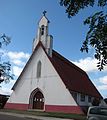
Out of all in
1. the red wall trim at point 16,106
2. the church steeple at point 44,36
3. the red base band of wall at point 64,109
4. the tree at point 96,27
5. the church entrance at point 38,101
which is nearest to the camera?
the tree at point 96,27

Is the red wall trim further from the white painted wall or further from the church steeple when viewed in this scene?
the church steeple

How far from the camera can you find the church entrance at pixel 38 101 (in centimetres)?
4109

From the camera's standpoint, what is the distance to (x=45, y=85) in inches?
1596

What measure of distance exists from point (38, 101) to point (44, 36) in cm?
979

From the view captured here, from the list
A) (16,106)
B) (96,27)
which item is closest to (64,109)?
(16,106)

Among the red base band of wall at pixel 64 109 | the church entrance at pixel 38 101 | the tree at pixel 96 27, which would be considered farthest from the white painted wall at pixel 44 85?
the tree at pixel 96 27

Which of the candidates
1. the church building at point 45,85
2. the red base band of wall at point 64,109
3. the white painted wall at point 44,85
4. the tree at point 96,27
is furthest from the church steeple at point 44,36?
the tree at point 96,27

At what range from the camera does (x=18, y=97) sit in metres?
43.1

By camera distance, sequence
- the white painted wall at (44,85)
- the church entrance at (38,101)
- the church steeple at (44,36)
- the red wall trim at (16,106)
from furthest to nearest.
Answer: the church steeple at (44,36) → the red wall trim at (16,106) → the church entrance at (38,101) → the white painted wall at (44,85)

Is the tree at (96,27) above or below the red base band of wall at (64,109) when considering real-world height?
above

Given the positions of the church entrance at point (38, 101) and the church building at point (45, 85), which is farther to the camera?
the church entrance at point (38, 101)

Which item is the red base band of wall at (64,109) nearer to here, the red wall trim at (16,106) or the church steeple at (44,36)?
the red wall trim at (16,106)

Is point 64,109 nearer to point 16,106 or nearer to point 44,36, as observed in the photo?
point 16,106

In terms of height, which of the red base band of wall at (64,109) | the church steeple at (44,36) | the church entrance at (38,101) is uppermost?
the church steeple at (44,36)
